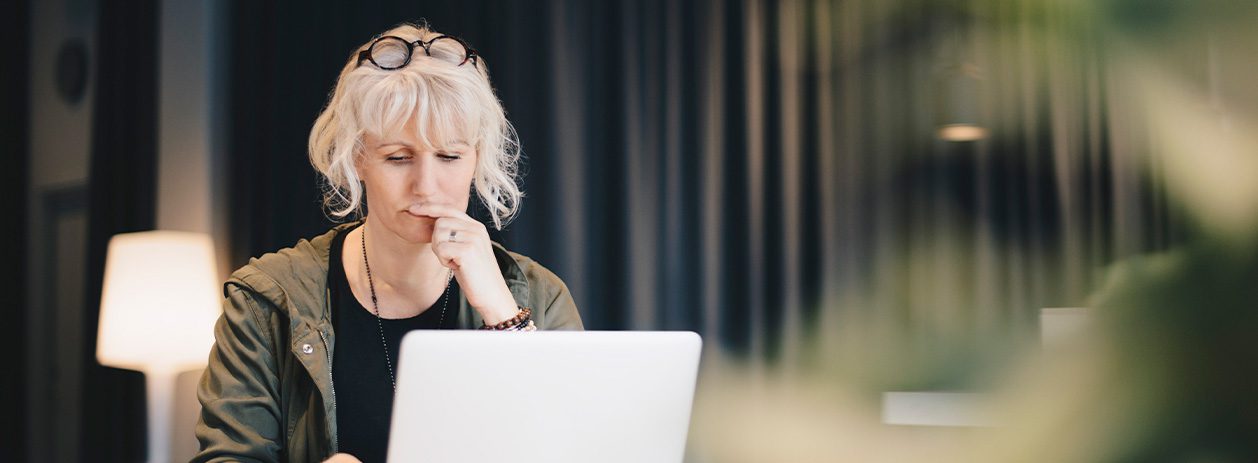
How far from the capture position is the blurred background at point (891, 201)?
2311mm

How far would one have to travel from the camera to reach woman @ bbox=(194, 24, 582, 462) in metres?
1.41

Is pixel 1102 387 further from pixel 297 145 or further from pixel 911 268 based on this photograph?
pixel 297 145

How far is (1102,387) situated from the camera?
2.31 meters

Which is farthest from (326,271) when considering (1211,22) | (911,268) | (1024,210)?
(1211,22)

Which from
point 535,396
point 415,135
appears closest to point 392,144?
point 415,135

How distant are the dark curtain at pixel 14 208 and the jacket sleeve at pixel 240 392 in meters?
2.36

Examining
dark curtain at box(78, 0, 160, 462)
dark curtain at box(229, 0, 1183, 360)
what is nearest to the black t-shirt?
dark curtain at box(229, 0, 1183, 360)

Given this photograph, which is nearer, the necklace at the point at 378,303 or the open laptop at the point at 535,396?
the open laptop at the point at 535,396

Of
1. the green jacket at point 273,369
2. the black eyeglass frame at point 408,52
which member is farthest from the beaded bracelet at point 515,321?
the black eyeglass frame at point 408,52

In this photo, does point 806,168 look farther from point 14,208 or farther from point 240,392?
point 14,208

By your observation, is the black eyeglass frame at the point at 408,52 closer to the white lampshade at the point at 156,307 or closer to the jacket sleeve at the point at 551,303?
the jacket sleeve at the point at 551,303

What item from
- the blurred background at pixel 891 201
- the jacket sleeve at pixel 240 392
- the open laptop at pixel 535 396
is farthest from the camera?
the blurred background at pixel 891 201

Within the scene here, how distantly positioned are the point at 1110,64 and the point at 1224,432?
0.80 meters

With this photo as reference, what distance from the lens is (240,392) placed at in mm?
1378
